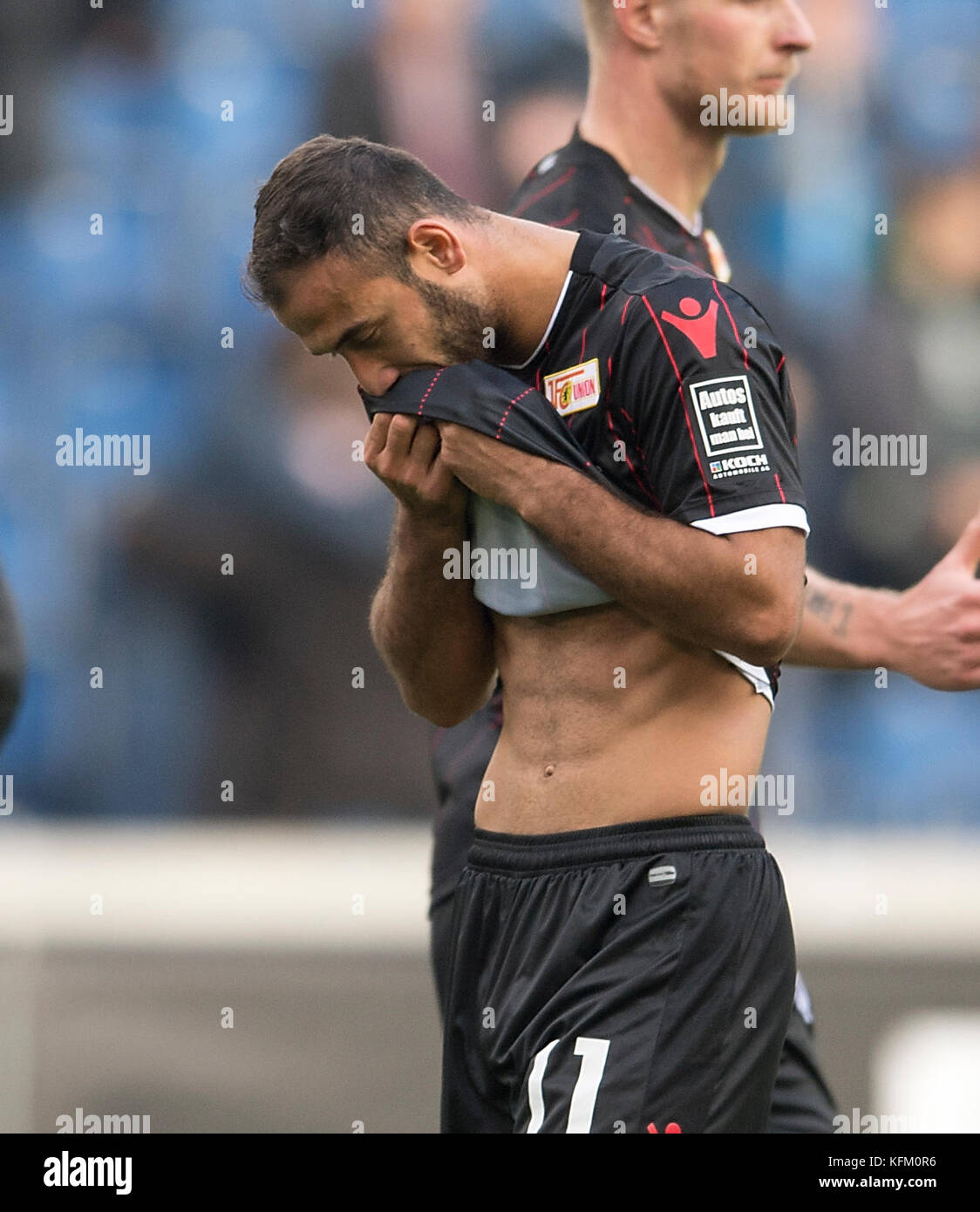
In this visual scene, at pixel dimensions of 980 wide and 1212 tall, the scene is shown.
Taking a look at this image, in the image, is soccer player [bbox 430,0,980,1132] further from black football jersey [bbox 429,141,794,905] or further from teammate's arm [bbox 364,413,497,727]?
teammate's arm [bbox 364,413,497,727]

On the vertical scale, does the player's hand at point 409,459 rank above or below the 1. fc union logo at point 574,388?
below

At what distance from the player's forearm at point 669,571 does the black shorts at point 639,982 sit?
0.32 m

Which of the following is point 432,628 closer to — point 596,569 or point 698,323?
point 596,569

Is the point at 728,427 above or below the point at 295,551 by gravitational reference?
below

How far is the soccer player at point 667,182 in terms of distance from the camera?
351 centimetres

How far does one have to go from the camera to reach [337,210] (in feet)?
9.00

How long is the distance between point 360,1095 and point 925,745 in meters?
2.48

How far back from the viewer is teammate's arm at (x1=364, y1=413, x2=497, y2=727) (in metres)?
2.79

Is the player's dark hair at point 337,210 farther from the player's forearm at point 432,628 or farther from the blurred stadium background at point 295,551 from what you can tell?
the blurred stadium background at point 295,551

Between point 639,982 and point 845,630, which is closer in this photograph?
point 639,982

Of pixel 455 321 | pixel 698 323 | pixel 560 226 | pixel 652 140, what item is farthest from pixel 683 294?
pixel 652 140

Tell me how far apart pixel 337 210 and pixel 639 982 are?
124cm

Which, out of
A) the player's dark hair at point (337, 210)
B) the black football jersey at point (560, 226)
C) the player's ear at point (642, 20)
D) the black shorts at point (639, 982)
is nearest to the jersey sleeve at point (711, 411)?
the player's dark hair at point (337, 210)
